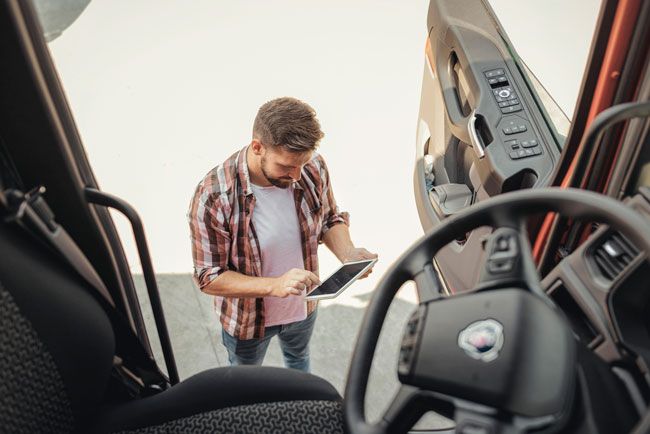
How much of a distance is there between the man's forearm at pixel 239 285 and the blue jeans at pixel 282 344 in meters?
0.30

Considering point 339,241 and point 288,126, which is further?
point 339,241

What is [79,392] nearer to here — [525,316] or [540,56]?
[525,316]

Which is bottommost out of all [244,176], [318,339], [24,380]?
[318,339]

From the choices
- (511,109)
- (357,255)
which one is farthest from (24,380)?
(511,109)

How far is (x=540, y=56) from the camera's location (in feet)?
12.7

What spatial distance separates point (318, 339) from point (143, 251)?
5.09ft

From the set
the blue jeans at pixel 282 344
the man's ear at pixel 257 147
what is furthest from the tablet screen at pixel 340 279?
the man's ear at pixel 257 147

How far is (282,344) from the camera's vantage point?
2318mm

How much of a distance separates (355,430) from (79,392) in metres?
0.61

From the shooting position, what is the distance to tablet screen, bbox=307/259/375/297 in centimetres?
186

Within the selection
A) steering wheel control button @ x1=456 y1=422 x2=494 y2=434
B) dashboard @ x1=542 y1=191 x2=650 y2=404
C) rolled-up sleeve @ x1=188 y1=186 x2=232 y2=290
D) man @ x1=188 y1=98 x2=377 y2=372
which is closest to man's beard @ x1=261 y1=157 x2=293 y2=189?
man @ x1=188 y1=98 x2=377 y2=372

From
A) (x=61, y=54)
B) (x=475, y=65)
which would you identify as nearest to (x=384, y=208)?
(x=475, y=65)

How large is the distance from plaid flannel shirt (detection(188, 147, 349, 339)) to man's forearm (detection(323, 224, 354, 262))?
0.06 meters

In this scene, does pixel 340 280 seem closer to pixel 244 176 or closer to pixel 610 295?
pixel 244 176
